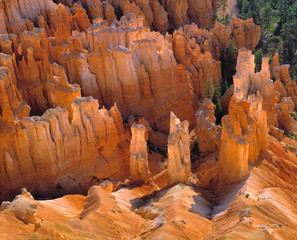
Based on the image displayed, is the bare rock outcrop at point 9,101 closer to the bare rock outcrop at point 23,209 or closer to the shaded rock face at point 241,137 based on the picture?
the bare rock outcrop at point 23,209

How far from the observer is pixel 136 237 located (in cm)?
1691

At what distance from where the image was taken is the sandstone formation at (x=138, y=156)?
24547mm

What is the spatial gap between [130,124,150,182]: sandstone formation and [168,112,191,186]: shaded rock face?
173cm

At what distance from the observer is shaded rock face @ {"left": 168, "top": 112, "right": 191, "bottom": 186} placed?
2336cm

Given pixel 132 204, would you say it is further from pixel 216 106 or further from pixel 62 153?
pixel 216 106

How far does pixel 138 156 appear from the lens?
24.7 meters

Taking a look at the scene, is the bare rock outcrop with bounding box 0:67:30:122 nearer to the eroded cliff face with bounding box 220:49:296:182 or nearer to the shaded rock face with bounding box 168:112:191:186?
the shaded rock face with bounding box 168:112:191:186

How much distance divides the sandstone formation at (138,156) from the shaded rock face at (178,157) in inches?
68.0

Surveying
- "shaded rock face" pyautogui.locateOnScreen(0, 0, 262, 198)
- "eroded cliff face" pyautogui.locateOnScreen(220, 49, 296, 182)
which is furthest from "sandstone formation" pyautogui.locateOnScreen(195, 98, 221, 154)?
"shaded rock face" pyautogui.locateOnScreen(0, 0, 262, 198)

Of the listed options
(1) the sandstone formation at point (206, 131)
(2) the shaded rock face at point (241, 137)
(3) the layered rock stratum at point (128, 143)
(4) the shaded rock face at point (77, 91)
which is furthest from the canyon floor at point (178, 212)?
(1) the sandstone formation at point (206, 131)

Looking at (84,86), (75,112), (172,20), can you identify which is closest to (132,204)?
(75,112)

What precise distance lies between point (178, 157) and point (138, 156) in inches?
99.0

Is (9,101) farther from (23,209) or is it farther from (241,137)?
(241,137)

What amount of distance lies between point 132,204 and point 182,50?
71.9ft
